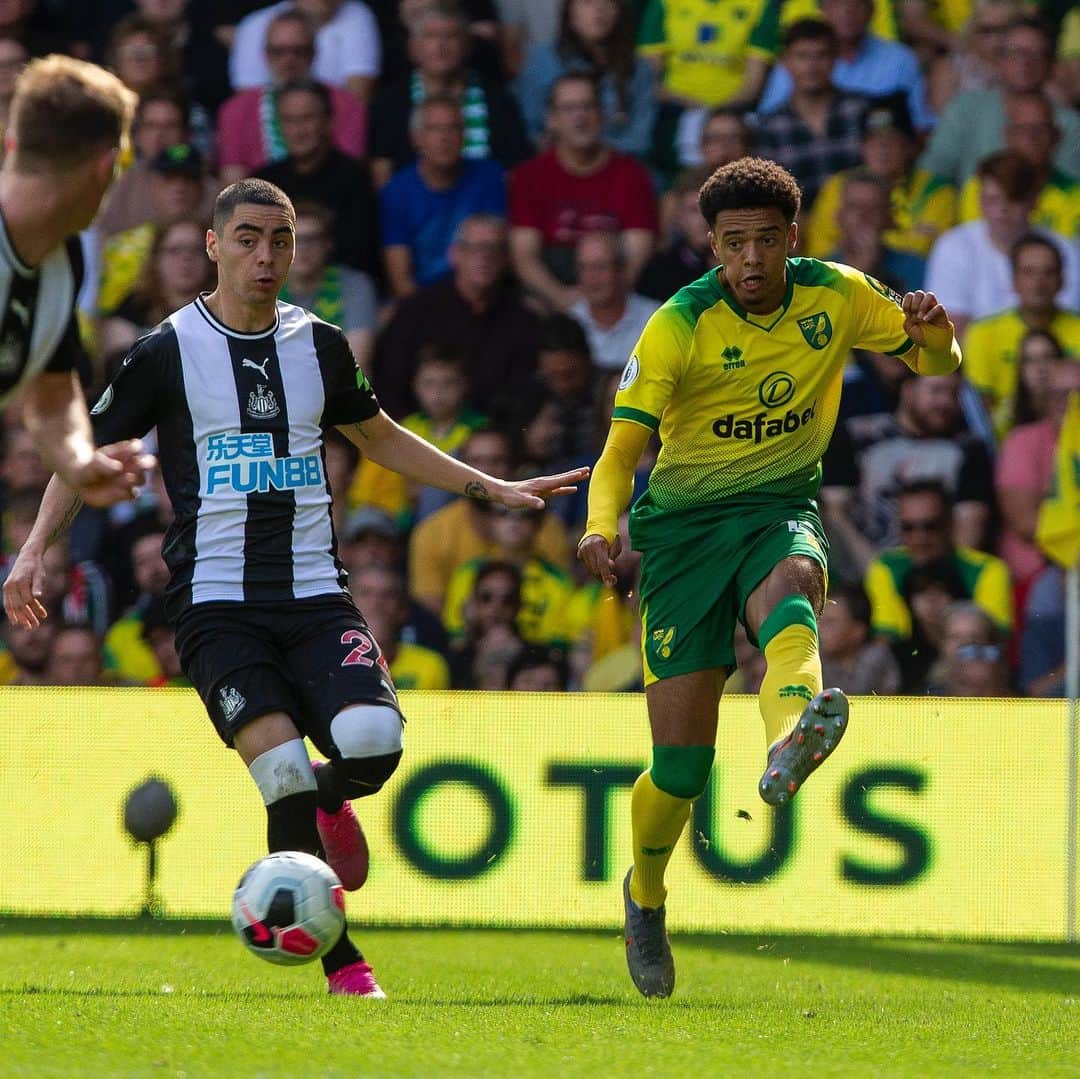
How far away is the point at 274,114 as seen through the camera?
492 inches

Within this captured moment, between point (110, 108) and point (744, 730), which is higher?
point (110, 108)

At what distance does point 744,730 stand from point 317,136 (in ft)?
16.9

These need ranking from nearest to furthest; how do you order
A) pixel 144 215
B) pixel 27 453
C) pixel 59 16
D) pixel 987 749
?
pixel 987 749
pixel 27 453
pixel 144 215
pixel 59 16

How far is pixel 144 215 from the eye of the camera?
1247cm

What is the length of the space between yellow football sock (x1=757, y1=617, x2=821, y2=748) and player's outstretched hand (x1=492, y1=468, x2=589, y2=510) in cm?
92

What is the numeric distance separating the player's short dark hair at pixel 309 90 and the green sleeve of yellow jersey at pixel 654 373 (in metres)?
6.38

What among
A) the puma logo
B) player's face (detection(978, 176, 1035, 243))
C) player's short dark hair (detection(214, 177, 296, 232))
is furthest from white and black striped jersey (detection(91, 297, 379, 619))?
player's face (detection(978, 176, 1035, 243))

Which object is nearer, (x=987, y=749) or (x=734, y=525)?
(x=734, y=525)

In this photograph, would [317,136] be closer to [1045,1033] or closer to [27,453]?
[27,453]

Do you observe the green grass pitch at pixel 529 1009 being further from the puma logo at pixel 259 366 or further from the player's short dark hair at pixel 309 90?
the player's short dark hair at pixel 309 90

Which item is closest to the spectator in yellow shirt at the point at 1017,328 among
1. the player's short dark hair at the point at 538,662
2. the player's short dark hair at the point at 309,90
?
the player's short dark hair at the point at 538,662

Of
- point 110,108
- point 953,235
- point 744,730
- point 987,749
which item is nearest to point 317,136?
point 953,235

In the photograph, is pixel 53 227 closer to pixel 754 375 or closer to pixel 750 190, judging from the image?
pixel 750 190

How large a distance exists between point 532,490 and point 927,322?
1.48 metres
